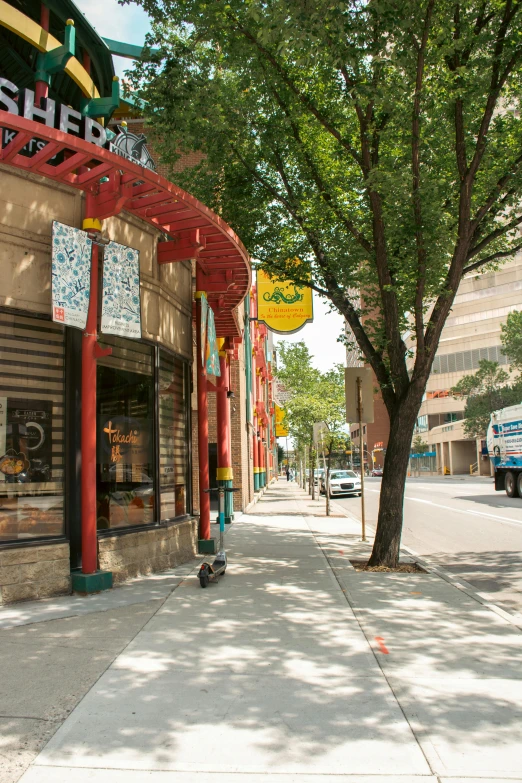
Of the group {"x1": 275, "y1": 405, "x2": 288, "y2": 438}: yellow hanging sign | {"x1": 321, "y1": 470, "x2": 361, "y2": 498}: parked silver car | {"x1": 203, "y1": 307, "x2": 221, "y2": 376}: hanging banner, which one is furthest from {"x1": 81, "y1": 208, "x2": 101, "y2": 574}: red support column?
{"x1": 275, "y1": 405, "x2": 288, "y2": 438}: yellow hanging sign

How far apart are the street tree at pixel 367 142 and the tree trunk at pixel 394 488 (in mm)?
21

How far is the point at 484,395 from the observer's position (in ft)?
205

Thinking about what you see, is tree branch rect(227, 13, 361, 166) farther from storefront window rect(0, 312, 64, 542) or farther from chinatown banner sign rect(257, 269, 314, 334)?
chinatown banner sign rect(257, 269, 314, 334)

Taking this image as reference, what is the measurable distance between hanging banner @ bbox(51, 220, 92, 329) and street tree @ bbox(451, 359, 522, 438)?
2278 inches

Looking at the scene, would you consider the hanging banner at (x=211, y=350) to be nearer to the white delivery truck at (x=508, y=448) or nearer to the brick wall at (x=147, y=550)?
the brick wall at (x=147, y=550)

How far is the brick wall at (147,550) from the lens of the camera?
7986 millimetres

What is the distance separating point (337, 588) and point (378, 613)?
133 cm

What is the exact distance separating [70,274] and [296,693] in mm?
4963

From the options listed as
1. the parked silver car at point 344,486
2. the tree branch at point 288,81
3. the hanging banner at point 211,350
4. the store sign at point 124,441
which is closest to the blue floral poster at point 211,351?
the hanging banner at point 211,350

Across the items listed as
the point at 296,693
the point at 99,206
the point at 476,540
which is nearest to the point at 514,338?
the point at 476,540

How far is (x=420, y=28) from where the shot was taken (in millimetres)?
8453

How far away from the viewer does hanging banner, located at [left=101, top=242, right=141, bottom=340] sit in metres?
7.81

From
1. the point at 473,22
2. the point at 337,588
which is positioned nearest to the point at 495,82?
the point at 473,22

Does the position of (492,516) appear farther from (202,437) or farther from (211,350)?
(211,350)
